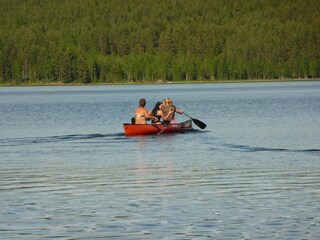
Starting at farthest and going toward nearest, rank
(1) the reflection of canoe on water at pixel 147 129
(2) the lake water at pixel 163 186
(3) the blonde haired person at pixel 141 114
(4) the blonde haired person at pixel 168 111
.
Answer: (4) the blonde haired person at pixel 168 111 < (1) the reflection of canoe on water at pixel 147 129 < (3) the blonde haired person at pixel 141 114 < (2) the lake water at pixel 163 186

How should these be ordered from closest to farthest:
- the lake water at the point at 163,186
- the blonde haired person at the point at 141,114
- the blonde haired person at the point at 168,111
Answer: the lake water at the point at 163,186 < the blonde haired person at the point at 141,114 < the blonde haired person at the point at 168,111

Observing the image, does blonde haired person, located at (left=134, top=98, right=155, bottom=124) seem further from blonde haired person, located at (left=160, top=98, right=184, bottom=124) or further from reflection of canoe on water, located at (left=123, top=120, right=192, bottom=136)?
blonde haired person, located at (left=160, top=98, right=184, bottom=124)

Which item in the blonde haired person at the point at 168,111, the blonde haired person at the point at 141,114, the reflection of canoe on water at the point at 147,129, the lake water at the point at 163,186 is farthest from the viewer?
the blonde haired person at the point at 168,111

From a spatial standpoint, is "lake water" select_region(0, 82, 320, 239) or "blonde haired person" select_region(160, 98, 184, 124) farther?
"blonde haired person" select_region(160, 98, 184, 124)

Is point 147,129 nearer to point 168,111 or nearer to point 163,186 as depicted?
point 168,111

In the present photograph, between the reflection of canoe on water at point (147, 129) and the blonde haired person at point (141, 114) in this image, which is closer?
the blonde haired person at point (141, 114)

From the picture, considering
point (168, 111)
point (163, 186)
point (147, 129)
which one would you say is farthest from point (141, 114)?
point (163, 186)

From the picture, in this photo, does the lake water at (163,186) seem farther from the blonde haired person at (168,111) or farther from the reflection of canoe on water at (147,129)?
the blonde haired person at (168,111)

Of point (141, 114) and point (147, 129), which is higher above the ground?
point (141, 114)

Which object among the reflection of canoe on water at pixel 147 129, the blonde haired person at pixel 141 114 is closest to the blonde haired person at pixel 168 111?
the reflection of canoe on water at pixel 147 129

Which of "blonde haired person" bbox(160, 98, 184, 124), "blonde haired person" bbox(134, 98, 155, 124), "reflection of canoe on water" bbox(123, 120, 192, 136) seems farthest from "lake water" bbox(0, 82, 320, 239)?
"blonde haired person" bbox(134, 98, 155, 124)

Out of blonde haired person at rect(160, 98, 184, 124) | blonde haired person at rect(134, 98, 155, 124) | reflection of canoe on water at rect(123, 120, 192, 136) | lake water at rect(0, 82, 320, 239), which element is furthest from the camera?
blonde haired person at rect(160, 98, 184, 124)

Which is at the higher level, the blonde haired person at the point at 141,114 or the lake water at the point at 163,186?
the blonde haired person at the point at 141,114

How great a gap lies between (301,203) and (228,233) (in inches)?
153
